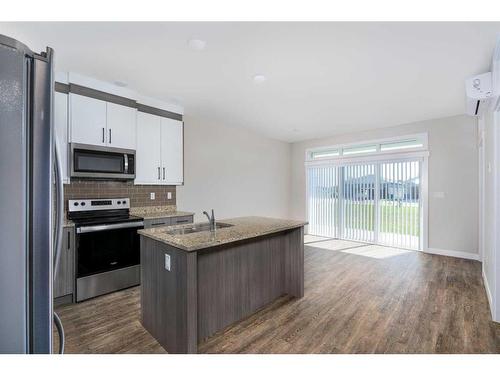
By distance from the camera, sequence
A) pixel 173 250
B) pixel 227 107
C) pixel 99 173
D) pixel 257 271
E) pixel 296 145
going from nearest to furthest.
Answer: pixel 173 250 → pixel 257 271 → pixel 99 173 → pixel 227 107 → pixel 296 145

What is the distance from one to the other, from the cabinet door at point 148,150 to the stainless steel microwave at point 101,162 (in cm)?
18

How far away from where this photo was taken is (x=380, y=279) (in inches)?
139

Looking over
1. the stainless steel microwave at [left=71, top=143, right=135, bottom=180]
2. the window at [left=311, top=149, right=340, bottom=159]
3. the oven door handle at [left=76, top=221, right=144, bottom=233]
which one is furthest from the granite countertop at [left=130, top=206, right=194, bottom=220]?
the window at [left=311, top=149, right=340, bottom=159]

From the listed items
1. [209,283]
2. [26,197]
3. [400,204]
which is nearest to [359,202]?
[400,204]

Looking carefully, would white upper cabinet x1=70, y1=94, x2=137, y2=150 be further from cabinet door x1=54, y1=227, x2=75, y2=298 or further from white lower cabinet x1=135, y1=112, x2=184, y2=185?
cabinet door x1=54, y1=227, x2=75, y2=298

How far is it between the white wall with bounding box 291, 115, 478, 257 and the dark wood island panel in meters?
3.47

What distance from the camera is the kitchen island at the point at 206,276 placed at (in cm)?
186

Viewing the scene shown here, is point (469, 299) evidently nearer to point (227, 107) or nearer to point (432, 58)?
point (432, 58)

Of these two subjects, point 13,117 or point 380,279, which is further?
point 380,279

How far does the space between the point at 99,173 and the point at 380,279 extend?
13.0ft

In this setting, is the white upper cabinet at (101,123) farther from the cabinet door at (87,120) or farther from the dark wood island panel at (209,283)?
the dark wood island panel at (209,283)

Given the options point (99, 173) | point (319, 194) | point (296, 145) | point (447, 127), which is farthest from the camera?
point (296, 145)

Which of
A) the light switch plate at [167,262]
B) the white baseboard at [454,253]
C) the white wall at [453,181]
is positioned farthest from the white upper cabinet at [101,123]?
the white baseboard at [454,253]

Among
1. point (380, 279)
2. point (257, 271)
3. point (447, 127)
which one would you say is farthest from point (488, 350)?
point (447, 127)
